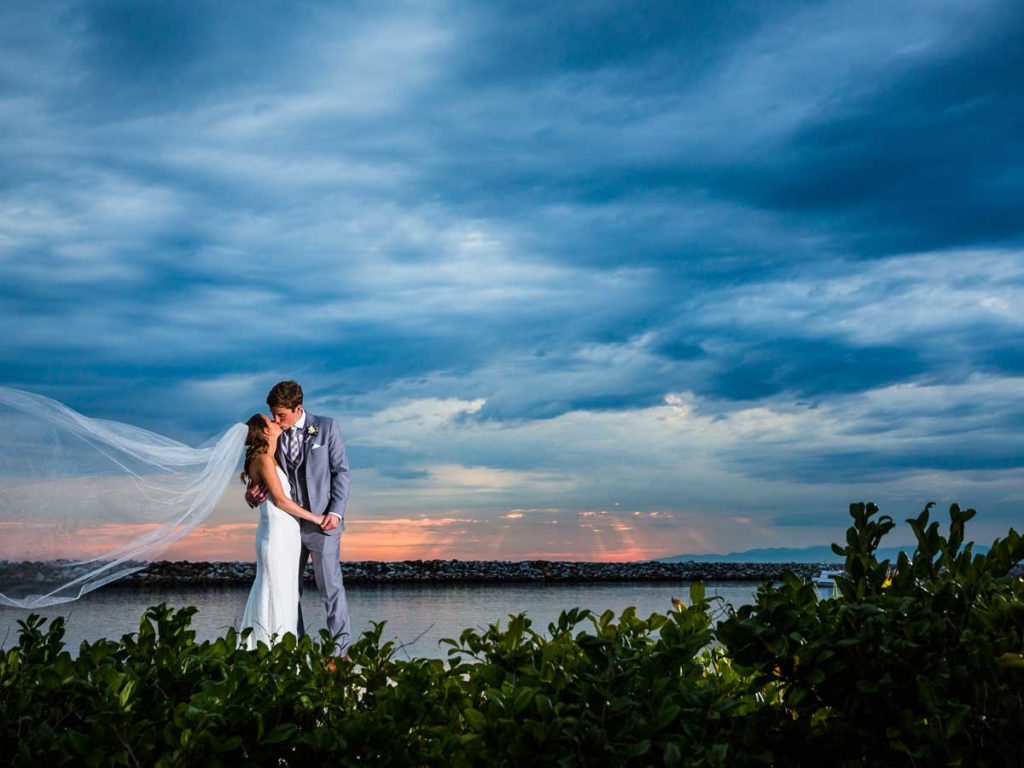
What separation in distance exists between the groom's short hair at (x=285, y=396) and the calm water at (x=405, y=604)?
8.99 ft

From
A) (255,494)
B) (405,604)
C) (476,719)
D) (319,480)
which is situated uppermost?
(319,480)

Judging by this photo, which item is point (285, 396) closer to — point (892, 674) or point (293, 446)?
point (293, 446)

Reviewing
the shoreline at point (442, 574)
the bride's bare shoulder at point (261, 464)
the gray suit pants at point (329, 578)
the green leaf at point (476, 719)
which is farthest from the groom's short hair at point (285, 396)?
the shoreline at point (442, 574)

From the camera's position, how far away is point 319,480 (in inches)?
378

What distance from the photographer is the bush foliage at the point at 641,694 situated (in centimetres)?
298

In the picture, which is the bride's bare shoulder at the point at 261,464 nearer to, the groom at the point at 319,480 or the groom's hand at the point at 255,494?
the groom's hand at the point at 255,494

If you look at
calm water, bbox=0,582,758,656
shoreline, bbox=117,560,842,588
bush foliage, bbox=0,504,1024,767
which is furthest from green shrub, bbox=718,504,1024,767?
shoreline, bbox=117,560,842,588

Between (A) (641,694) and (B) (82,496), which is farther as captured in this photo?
(B) (82,496)

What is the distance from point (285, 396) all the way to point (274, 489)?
3.02 ft

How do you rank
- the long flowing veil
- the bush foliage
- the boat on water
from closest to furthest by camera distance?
the bush foliage
the boat on water
the long flowing veil

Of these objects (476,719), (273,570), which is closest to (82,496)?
(273,570)

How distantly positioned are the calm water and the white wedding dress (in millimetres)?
1175

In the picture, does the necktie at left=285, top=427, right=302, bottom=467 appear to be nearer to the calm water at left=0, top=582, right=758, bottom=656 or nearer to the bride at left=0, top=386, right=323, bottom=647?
the bride at left=0, top=386, right=323, bottom=647

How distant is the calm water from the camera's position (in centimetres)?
1270
